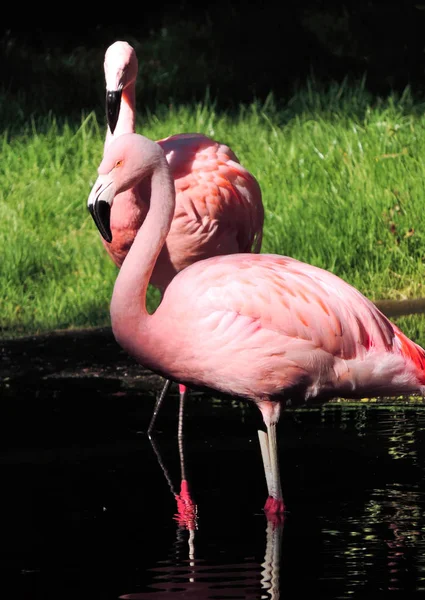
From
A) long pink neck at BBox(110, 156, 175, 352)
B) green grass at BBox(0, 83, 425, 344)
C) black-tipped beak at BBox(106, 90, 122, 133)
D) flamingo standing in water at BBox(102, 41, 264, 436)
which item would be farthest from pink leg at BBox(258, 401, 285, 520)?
green grass at BBox(0, 83, 425, 344)

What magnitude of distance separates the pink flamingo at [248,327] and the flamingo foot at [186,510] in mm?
252

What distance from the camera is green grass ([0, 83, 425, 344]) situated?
305 inches

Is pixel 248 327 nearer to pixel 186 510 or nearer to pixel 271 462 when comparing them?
pixel 271 462

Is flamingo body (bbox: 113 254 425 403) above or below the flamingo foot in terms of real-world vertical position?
above

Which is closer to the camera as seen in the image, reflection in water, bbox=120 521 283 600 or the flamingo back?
reflection in water, bbox=120 521 283 600

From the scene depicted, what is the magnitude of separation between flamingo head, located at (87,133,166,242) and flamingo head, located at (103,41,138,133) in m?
1.59

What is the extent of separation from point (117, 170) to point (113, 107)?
5.46 feet

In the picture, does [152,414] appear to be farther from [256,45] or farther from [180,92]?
[256,45]

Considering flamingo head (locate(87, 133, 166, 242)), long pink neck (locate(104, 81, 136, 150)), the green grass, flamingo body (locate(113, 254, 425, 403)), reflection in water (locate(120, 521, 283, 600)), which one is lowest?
the green grass

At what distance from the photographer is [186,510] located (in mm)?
4234

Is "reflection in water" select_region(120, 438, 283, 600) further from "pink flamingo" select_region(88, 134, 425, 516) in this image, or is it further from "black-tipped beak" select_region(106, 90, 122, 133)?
"black-tipped beak" select_region(106, 90, 122, 133)

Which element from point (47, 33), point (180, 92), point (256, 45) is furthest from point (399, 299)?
point (47, 33)

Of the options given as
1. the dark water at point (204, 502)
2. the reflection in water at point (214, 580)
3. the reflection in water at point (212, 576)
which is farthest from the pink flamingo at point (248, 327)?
the reflection in water at point (214, 580)

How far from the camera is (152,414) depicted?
569 centimetres
